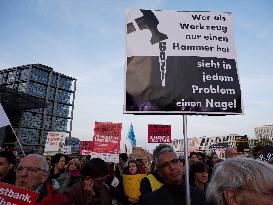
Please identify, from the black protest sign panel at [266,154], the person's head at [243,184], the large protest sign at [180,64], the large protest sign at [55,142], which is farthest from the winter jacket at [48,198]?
the large protest sign at [55,142]

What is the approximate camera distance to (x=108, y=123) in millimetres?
12500

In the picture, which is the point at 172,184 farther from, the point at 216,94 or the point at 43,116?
the point at 43,116

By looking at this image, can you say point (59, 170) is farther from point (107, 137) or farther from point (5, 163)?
point (107, 137)

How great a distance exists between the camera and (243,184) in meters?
1.87

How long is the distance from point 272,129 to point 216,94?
21091 centimetres

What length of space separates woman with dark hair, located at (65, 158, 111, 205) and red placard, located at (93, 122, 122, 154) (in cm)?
797

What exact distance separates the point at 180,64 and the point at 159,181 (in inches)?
79.3

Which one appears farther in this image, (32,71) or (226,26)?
(32,71)

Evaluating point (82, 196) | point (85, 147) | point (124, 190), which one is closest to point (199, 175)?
point (124, 190)

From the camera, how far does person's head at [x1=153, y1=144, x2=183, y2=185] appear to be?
3.38m

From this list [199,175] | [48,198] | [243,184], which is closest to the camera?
[243,184]

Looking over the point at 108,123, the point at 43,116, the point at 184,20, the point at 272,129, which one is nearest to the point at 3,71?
the point at 43,116

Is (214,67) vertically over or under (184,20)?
under

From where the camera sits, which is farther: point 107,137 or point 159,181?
point 107,137
